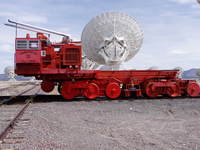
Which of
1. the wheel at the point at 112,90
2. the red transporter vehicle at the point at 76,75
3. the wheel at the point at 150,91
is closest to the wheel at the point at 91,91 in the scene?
the red transporter vehicle at the point at 76,75

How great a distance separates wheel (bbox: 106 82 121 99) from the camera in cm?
1686

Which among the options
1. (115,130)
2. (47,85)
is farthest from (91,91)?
(115,130)

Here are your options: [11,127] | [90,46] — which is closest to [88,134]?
[11,127]

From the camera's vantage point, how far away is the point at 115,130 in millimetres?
8586

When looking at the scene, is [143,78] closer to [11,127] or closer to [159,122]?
[159,122]

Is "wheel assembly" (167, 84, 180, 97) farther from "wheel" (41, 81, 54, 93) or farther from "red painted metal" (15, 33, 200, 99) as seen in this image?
"wheel" (41, 81, 54, 93)

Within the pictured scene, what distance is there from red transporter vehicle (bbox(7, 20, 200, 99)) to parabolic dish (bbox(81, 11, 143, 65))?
18.2 m

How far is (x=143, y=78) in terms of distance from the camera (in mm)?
17719

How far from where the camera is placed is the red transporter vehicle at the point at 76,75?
16156 millimetres

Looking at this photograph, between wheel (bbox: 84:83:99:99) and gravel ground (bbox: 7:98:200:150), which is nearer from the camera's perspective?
gravel ground (bbox: 7:98:200:150)

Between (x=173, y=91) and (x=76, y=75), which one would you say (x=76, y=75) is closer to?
(x=76, y=75)

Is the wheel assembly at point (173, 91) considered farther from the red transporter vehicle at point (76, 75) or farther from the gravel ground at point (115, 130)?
the gravel ground at point (115, 130)

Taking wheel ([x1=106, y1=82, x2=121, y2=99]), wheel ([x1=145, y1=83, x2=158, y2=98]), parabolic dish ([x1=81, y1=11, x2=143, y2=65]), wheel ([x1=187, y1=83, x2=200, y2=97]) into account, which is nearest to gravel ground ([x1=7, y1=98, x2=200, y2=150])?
wheel ([x1=106, y1=82, x2=121, y2=99])

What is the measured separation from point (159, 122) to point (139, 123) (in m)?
0.74
